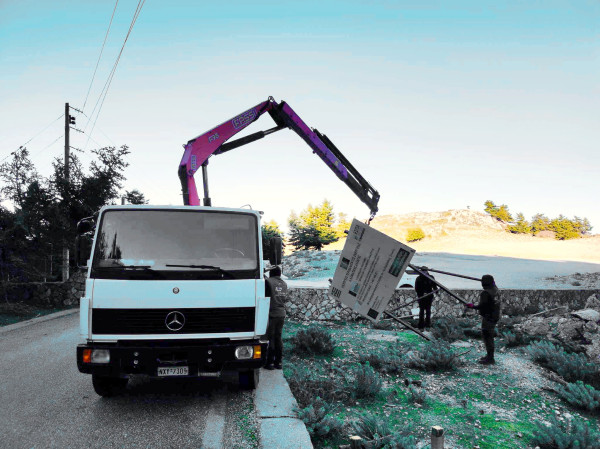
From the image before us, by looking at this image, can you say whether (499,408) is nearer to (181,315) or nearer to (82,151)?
(181,315)

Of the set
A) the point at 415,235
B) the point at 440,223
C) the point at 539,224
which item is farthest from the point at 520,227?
the point at 415,235

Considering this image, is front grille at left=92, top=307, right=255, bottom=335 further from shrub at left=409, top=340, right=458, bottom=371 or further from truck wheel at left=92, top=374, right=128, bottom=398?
shrub at left=409, top=340, right=458, bottom=371

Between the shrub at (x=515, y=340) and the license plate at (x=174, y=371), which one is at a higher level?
the license plate at (x=174, y=371)

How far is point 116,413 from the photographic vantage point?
4934mm

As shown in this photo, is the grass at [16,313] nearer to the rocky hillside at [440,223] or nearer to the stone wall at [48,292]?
the stone wall at [48,292]

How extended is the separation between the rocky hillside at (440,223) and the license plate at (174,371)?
185ft

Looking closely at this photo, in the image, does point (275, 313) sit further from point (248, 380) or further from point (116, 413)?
point (116, 413)

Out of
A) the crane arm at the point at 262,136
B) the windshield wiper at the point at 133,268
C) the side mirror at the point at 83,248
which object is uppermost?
the crane arm at the point at 262,136

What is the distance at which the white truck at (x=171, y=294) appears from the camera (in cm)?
461

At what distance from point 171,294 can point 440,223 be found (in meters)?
67.2

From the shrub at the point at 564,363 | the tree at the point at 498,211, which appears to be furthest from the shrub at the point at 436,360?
the tree at the point at 498,211

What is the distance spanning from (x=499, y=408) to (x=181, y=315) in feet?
15.4

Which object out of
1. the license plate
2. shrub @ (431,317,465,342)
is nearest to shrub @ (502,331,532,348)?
shrub @ (431,317,465,342)

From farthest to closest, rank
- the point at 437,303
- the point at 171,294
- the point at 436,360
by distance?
the point at 437,303
the point at 436,360
the point at 171,294
